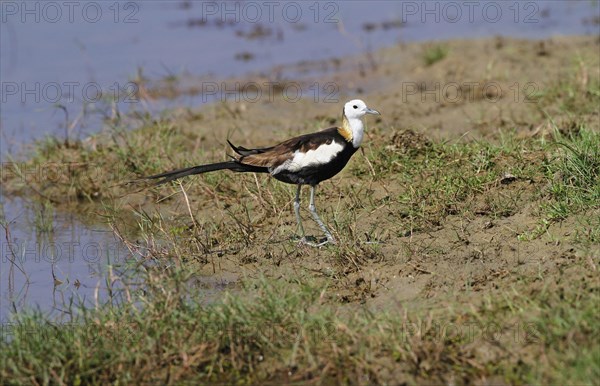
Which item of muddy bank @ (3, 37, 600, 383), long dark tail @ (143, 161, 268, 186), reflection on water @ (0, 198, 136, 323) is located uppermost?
long dark tail @ (143, 161, 268, 186)

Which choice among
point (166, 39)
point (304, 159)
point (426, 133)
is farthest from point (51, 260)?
point (166, 39)

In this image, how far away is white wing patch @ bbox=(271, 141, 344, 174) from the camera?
23.0 feet

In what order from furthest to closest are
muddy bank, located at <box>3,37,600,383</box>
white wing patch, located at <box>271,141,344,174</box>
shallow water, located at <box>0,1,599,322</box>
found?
shallow water, located at <box>0,1,599,322</box>, white wing patch, located at <box>271,141,344,174</box>, muddy bank, located at <box>3,37,600,383</box>

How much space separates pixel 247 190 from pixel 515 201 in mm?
2087

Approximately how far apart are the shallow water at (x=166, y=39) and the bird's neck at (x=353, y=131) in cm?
247

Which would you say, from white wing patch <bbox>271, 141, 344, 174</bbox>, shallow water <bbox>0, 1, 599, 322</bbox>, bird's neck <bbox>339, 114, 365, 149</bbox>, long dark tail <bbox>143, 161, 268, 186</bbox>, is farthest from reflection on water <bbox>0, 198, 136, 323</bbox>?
bird's neck <bbox>339, 114, 365, 149</bbox>

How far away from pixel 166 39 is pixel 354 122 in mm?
8069

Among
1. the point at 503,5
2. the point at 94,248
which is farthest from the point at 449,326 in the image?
the point at 503,5

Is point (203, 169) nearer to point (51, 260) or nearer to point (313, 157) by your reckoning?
point (313, 157)

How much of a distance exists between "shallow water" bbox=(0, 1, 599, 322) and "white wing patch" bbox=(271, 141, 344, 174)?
7.28 feet

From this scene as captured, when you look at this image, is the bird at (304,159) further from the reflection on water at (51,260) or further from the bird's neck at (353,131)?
the reflection on water at (51,260)

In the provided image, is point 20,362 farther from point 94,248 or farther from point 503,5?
point 503,5

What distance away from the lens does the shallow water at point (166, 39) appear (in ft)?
36.7

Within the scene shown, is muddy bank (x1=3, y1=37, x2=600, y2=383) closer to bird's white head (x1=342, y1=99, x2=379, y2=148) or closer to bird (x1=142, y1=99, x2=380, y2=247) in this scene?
bird (x1=142, y1=99, x2=380, y2=247)
